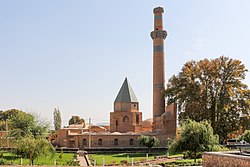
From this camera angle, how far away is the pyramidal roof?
169 ft

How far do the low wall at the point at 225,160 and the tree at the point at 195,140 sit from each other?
7.09m

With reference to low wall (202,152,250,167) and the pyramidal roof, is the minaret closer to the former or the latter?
the pyramidal roof

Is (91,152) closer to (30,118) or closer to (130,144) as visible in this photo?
(130,144)

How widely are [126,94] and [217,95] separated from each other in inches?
626

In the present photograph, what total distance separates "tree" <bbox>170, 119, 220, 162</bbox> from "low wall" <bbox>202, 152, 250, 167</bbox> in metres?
7.09

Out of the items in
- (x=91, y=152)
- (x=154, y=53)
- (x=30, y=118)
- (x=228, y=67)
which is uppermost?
(x=154, y=53)

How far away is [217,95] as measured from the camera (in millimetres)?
39344

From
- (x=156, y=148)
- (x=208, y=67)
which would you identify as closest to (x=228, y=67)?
(x=208, y=67)

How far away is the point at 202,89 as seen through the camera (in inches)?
1553

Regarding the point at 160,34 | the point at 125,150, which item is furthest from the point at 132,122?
the point at 160,34

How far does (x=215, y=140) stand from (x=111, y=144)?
22.1 m

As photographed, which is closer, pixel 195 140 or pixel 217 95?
pixel 195 140

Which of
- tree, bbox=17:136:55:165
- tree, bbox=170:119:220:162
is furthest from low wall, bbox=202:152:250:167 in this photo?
tree, bbox=17:136:55:165

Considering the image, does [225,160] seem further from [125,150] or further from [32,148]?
[125,150]
